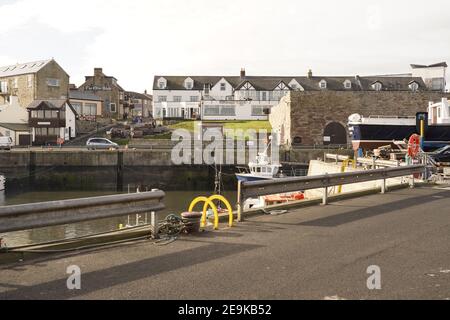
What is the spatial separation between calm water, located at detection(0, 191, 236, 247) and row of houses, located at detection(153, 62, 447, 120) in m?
38.4

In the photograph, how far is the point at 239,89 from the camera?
82062mm

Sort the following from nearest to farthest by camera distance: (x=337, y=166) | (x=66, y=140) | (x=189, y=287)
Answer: (x=189, y=287) < (x=337, y=166) < (x=66, y=140)

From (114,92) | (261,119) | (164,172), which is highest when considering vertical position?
(114,92)

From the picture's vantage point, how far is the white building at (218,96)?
253 ft

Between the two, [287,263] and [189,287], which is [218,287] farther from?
[287,263]

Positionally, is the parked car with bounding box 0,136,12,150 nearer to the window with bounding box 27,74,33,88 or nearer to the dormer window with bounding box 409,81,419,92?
the window with bounding box 27,74,33,88

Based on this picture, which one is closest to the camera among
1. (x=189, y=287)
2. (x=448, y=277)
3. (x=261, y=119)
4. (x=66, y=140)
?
(x=189, y=287)

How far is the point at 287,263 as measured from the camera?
6312 mm

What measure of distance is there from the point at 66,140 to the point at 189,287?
6044 centimetres

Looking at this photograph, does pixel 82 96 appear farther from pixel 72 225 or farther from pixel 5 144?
pixel 72 225

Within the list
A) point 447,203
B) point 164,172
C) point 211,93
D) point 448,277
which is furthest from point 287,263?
point 211,93

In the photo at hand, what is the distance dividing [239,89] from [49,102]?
32.9 m

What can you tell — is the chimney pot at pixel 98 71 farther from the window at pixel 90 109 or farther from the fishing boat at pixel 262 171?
the fishing boat at pixel 262 171

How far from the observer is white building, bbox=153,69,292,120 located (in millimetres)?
77188
